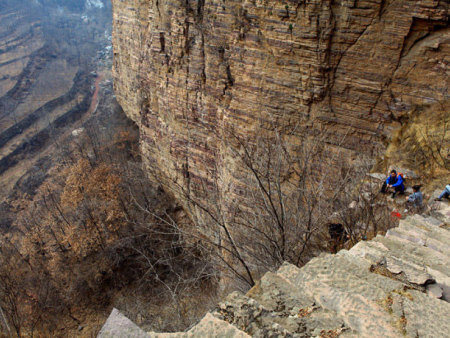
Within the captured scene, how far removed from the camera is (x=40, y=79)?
176 feet

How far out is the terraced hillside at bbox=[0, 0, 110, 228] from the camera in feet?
118

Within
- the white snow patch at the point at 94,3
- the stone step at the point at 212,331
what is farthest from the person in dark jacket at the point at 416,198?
the white snow patch at the point at 94,3

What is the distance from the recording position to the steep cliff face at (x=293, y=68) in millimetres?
8977

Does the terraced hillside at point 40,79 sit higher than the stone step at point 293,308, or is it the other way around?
the stone step at point 293,308

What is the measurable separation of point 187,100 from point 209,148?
2429 millimetres

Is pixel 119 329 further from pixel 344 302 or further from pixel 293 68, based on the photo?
pixel 293 68

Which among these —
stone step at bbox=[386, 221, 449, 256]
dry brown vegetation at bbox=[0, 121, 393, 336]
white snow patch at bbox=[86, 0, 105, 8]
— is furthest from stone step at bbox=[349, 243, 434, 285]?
white snow patch at bbox=[86, 0, 105, 8]

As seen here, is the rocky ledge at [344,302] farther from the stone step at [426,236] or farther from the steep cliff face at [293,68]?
the steep cliff face at [293,68]

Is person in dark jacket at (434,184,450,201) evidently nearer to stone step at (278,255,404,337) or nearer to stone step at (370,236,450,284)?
stone step at (370,236,450,284)

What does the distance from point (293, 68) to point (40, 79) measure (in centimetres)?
5523

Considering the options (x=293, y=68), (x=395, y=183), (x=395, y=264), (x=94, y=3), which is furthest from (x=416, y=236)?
(x=94, y=3)

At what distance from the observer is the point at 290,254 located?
6.73 m

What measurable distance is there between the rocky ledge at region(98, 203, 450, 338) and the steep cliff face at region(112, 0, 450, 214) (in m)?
3.06

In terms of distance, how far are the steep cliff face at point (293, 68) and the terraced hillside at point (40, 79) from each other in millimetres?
19722
